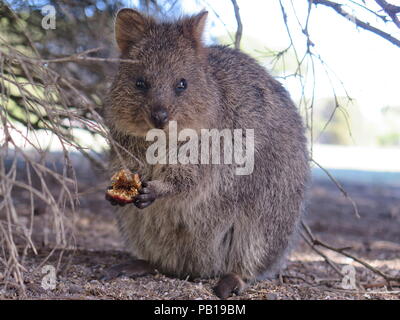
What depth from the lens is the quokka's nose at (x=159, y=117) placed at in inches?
161

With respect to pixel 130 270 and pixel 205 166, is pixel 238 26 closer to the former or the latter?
pixel 205 166

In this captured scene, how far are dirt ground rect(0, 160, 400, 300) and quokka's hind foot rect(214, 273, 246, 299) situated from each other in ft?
0.20

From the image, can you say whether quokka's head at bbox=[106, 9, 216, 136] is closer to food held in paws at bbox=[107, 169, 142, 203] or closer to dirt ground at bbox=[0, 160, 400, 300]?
food held in paws at bbox=[107, 169, 142, 203]

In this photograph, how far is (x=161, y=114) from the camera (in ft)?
13.4

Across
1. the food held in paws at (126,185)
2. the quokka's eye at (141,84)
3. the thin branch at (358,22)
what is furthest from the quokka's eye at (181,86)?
the thin branch at (358,22)

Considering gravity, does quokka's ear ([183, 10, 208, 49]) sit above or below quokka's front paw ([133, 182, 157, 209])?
above

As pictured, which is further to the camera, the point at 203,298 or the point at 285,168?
the point at 285,168

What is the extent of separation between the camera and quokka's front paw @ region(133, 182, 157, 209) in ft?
13.7

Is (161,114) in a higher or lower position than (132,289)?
higher

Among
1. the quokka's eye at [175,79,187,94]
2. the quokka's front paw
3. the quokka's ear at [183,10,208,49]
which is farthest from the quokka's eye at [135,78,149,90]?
the quokka's front paw

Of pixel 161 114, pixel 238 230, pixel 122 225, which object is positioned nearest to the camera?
pixel 161 114
